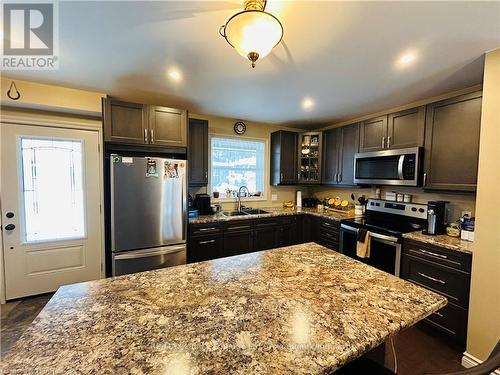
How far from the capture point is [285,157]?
390 centimetres

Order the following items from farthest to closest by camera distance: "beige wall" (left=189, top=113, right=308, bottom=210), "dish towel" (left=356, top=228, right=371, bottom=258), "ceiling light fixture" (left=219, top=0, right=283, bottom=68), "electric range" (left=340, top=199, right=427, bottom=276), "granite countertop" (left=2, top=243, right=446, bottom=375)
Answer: "beige wall" (left=189, top=113, right=308, bottom=210) → "dish towel" (left=356, top=228, right=371, bottom=258) → "electric range" (left=340, top=199, right=427, bottom=276) → "ceiling light fixture" (left=219, top=0, right=283, bottom=68) → "granite countertop" (left=2, top=243, right=446, bottom=375)

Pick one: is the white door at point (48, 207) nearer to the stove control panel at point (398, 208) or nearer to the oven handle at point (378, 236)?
the oven handle at point (378, 236)

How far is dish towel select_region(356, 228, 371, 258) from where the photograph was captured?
2584mm

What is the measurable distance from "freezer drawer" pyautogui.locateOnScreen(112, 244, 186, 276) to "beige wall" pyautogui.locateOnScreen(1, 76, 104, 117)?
1751mm

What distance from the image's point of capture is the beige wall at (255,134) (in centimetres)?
356

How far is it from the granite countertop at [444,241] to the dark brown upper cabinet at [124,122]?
3.13 metres

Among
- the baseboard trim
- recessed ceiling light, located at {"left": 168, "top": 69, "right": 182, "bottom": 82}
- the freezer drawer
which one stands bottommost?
the baseboard trim

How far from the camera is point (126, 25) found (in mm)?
1447

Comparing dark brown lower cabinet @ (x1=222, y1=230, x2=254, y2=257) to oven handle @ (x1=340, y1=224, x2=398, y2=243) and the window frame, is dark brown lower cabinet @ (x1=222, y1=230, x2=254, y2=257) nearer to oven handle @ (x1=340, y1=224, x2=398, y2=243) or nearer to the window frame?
the window frame

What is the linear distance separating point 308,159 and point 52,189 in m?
3.74

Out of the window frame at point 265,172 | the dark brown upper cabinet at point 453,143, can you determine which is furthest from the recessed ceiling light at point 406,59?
the window frame at point 265,172

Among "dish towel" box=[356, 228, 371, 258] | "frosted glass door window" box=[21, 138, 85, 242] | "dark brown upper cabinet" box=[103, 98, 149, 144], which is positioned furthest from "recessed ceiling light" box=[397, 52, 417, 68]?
"frosted glass door window" box=[21, 138, 85, 242]

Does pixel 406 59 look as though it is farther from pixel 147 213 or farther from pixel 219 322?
pixel 147 213

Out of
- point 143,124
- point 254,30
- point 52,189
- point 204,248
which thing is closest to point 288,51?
point 254,30
